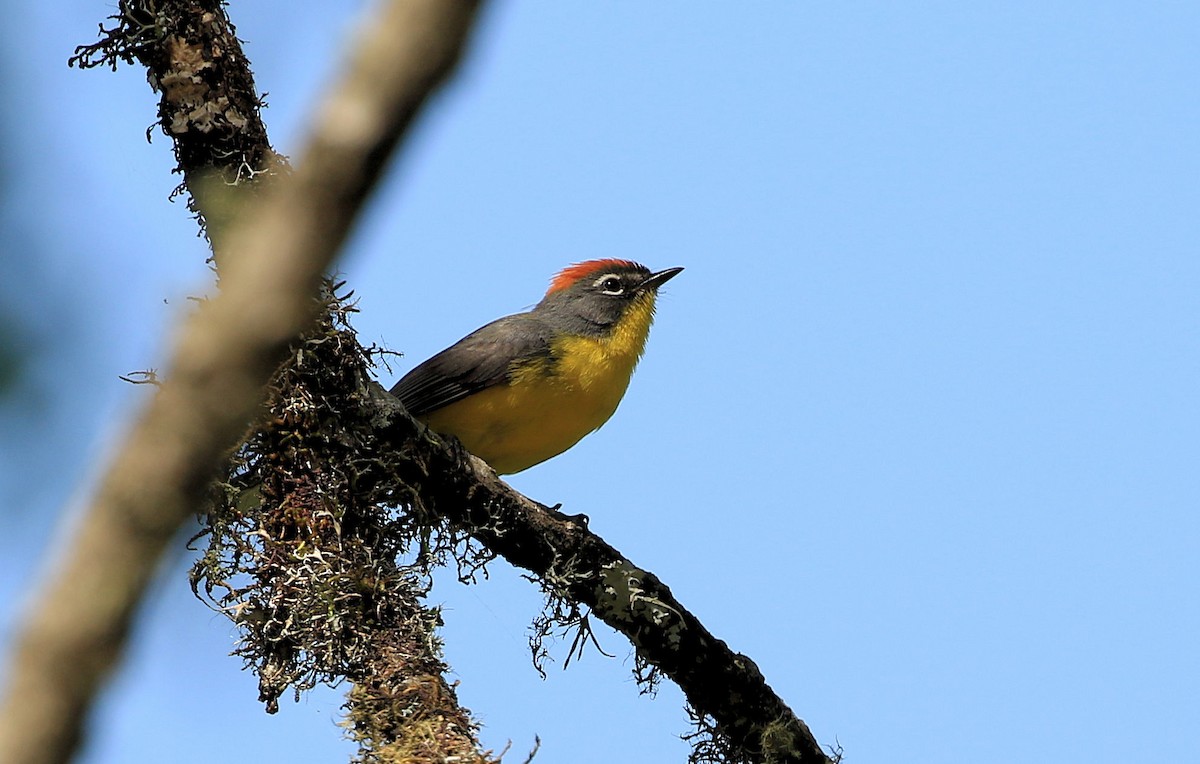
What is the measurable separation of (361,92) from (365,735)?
3.54 meters

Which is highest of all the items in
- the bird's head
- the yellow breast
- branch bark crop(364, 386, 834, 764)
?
the bird's head

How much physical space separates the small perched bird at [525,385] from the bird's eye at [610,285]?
465 millimetres

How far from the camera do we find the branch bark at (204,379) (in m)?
1.28

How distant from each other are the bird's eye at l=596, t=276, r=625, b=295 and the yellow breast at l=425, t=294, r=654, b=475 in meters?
0.83

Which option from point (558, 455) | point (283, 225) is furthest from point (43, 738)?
point (558, 455)

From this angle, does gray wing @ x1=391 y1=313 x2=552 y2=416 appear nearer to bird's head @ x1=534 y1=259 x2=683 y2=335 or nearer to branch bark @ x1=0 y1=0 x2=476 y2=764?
bird's head @ x1=534 y1=259 x2=683 y2=335

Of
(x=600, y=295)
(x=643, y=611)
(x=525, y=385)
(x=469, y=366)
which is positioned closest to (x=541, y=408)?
(x=525, y=385)

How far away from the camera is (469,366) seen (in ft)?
25.2

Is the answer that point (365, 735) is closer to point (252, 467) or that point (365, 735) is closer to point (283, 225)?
point (252, 467)

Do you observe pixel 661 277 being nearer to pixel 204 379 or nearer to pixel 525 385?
pixel 525 385

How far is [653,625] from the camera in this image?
5895mm

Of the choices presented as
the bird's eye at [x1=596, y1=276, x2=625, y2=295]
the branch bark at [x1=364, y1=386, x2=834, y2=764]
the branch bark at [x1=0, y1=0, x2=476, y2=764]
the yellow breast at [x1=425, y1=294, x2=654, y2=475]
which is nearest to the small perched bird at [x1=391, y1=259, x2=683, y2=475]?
the yellow breast at [x1=425, y1=294, x2=654, y2=475]

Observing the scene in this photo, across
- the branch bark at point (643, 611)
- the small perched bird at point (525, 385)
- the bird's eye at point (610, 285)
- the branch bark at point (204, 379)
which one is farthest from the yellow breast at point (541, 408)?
the branch bark at point (204, 379)

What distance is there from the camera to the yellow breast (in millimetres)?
7641
